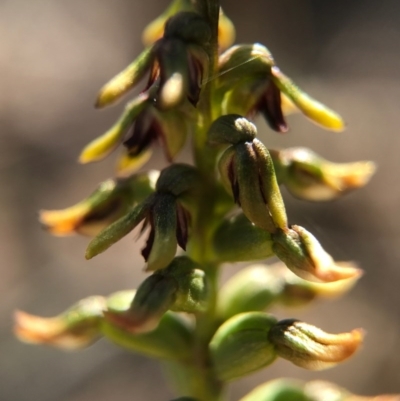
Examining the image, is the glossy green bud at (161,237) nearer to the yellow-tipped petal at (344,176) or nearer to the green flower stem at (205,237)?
the green flower stem at (205,237)

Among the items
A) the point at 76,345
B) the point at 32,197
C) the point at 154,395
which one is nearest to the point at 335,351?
the point at 76,345

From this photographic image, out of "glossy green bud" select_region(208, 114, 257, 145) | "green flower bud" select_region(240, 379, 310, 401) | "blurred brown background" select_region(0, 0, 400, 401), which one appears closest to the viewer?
"glossy green bud" select_region(208, 114, 257, 145)

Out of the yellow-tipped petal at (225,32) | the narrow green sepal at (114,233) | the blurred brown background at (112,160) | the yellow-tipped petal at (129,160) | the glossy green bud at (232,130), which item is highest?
the yellow-tipped petal at (225,32)

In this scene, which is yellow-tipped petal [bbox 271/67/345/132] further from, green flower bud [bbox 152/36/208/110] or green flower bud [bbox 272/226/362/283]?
green flower bud [bbox 272/226/362/283]

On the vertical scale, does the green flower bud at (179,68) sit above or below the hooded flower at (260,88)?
above

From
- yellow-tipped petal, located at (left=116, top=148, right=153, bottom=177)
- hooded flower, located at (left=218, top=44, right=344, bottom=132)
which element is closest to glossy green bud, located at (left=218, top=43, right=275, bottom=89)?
hooded flower, located at (left=218, top=44, right=344, bottom=132)

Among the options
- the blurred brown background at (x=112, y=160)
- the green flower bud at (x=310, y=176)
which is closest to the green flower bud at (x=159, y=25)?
the green flower bud at (x=310, y=176)
